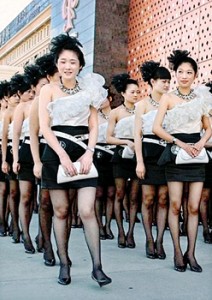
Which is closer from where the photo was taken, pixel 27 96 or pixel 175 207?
pixel 175 207

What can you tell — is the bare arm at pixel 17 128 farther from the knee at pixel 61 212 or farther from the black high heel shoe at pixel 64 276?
the black high heel shoe at pixel 64 276

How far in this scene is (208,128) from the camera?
13.3 feet

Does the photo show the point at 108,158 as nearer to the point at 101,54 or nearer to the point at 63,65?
the point at 63,65

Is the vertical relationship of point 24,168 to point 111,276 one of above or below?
above

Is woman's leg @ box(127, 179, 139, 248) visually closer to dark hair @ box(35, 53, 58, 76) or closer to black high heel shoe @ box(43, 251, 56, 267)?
black high heel shoe @ box(43, 251, 56, 267)

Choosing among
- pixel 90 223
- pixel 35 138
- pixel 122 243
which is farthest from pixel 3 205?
pixel 90 223

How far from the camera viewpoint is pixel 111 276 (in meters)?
3.52

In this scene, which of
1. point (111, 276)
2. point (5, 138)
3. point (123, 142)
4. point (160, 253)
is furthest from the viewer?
point (5, 138)

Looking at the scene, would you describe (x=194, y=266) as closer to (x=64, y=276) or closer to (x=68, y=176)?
(x=64, y=276)

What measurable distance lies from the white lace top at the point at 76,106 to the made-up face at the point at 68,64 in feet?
0.46

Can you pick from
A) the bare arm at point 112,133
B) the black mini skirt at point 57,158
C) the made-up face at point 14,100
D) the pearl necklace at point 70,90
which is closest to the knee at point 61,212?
the black mini skirt at point 57,158

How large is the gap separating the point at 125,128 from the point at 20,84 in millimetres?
1191

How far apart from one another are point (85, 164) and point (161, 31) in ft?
29.0

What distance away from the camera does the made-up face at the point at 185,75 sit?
3.94 meters
